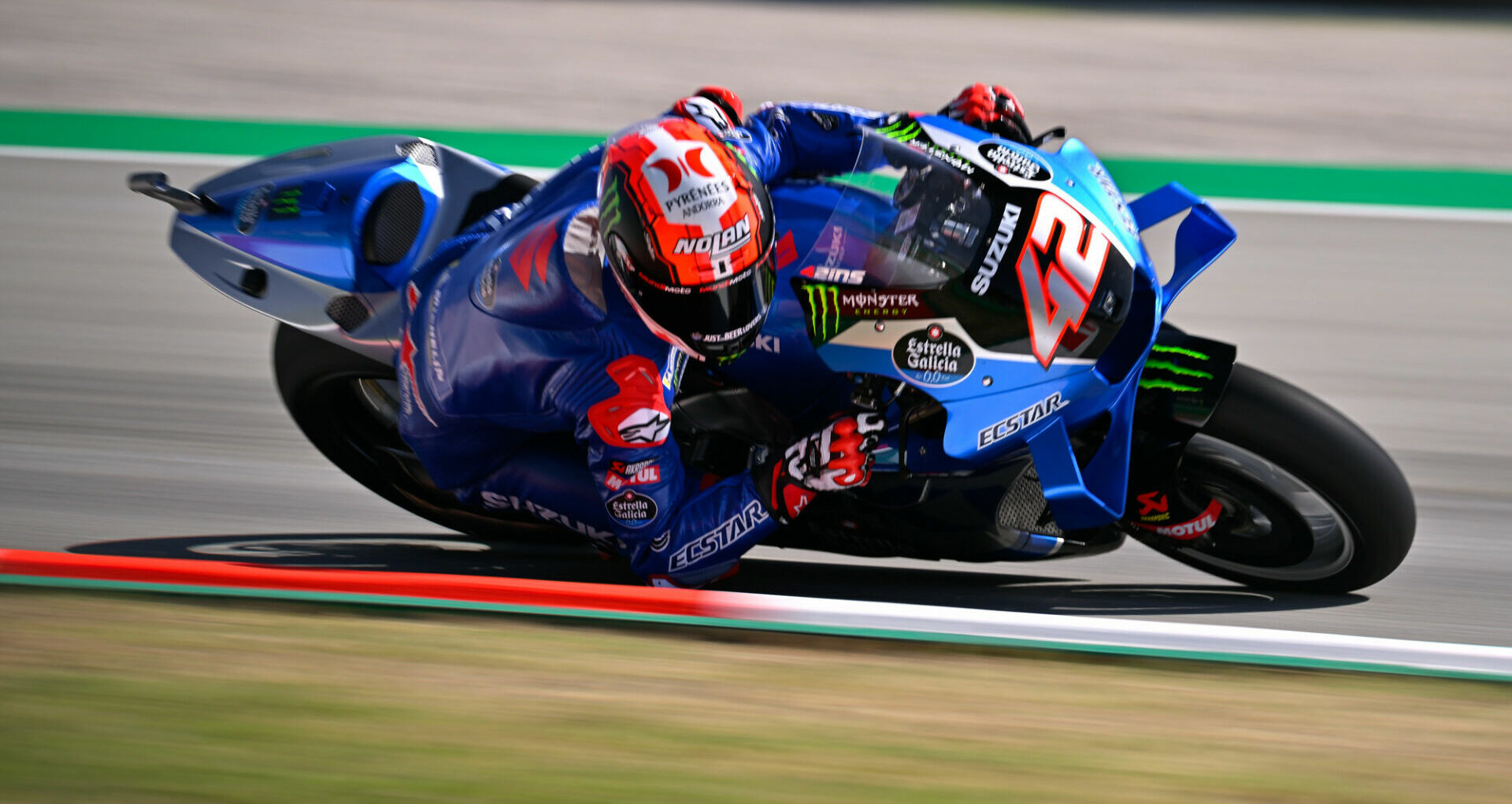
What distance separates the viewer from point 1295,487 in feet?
10.1

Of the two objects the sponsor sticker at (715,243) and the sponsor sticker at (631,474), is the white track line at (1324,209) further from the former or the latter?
the sponsor sticker at (715,243)

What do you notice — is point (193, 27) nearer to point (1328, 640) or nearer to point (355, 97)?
point (355, 97)

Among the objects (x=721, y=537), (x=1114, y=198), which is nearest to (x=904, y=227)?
(x=1114, y=198)

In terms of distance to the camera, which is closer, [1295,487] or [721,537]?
[1295,487]

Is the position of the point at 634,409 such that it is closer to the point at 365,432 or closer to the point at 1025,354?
the point at 1025,354

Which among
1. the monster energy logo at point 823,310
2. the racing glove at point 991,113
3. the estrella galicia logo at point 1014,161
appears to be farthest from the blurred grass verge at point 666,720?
the racing glove at point 991,113

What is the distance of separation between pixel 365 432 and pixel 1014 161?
79.3 inches

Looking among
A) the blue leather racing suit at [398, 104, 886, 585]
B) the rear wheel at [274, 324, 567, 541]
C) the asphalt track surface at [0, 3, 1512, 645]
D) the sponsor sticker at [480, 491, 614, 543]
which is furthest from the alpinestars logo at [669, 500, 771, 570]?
the rear wheel at [274, 324, 567, 541]

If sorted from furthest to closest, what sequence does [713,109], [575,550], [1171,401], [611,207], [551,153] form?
[551,153] → [575,550] → [713,109] → [1171,401] → [611,207]

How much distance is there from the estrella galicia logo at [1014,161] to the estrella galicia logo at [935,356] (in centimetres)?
36

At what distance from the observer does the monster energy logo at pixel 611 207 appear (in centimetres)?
276

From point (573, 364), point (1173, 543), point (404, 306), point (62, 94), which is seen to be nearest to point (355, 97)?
point (62, 94)

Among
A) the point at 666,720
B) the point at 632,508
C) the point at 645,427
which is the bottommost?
the point at 666,720

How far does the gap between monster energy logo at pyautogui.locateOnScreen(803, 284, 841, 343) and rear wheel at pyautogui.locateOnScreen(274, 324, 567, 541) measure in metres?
1.24
